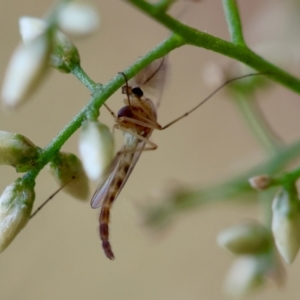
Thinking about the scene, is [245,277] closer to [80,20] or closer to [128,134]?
[128,134]

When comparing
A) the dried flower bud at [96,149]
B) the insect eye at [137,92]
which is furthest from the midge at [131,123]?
the dried flower bud at [96,149]

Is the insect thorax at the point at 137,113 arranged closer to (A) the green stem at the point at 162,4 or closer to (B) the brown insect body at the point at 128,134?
(B) the brown insect body at the point at 128,134

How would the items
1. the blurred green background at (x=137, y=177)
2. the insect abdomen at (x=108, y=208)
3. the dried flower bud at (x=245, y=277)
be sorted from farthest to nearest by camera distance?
the blurred green background at (x=137, y=177)
the dried flower bud at (x=245, y=277)
the insect abdomen at (x=108, y=208)

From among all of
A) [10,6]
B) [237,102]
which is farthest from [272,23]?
[10,6]

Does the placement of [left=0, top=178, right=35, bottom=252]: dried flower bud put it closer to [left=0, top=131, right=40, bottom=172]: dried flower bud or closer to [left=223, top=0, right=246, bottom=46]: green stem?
[left=0, top=131, right=40, bottom=172]: dried flower bud

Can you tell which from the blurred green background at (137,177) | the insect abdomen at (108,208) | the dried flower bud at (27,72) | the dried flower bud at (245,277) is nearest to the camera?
the dried flower bud at (27,72)

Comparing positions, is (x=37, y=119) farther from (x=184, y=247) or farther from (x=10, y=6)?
(x=184, y=247)

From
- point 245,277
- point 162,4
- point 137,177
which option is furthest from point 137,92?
point 137,177

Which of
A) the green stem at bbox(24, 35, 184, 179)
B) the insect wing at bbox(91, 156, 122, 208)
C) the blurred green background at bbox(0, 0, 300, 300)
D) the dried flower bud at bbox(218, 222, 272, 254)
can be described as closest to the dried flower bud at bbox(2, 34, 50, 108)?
the green stem at bbox(24, 35, 184, 179)
